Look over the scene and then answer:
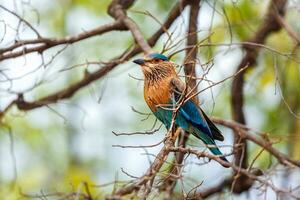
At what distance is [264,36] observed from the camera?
18.4 ft

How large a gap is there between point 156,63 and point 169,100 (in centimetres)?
27

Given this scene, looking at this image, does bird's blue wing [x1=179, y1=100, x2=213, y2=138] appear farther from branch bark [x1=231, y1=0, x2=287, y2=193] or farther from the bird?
branch bark [x1=231, y1=0, x2=287, y2=193]

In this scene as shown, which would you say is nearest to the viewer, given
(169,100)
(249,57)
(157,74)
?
(169,100)

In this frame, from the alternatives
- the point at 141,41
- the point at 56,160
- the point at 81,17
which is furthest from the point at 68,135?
the point at 141,41

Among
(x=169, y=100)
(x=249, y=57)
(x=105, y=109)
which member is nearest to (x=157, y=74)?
(x=169, y=100)

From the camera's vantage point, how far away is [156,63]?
4.35 m

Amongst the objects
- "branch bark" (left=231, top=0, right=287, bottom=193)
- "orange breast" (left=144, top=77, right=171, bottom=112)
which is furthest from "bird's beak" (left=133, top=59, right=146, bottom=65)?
"branch bark" (left=231, top=0, right=287, bottom=193)

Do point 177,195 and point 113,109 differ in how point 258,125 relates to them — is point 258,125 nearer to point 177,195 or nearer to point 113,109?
point 113,109

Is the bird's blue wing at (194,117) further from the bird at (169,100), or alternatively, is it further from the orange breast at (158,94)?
the orange breast at (158,94)

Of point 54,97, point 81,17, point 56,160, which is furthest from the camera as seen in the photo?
point 56,160

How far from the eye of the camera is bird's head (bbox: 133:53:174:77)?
4.35 m

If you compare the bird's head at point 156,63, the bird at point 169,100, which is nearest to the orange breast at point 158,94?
the bird at point 169,100

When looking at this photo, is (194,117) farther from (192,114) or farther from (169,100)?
(169,100)

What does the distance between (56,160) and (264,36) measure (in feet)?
17.4
